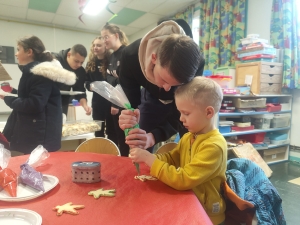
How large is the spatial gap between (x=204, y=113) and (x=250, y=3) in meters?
3.39

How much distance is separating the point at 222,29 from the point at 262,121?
1664 mm

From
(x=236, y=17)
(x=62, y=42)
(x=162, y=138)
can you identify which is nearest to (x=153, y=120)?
(x=162, y=138)

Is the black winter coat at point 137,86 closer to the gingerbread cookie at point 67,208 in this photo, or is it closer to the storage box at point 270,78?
the gingerbread cookie at point 67,208

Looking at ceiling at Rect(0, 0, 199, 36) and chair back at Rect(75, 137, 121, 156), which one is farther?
ceiling at Rect(0, 0, 199, 36)

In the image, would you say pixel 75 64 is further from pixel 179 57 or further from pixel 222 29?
pixel 222 29

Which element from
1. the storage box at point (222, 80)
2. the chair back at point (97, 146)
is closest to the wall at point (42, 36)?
the storage box at point (222, 80)

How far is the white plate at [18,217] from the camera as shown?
0.58 metres

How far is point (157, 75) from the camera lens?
0.97 meters

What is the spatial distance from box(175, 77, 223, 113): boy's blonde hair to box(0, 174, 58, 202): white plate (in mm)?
556

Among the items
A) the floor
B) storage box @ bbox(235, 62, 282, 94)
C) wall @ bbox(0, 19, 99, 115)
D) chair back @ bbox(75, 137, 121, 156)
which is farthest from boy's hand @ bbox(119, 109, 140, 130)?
wall @ bbox(0, 19, 99, 115)

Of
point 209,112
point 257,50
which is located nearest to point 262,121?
point 257,50

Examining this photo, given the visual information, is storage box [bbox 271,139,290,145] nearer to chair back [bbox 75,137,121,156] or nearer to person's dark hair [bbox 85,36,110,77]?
person's dark hair [bbox 85,36,110,77]

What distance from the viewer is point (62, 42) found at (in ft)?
18.7

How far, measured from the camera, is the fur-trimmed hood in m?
1.04
